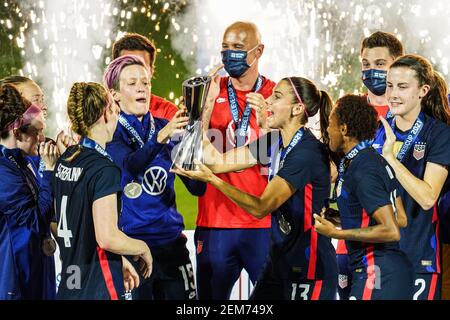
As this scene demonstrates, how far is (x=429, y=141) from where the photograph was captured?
16.8ft

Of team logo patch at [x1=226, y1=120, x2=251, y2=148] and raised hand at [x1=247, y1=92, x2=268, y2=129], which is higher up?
raised hand at [x1=247, y1=92, x2=268, y2=129]

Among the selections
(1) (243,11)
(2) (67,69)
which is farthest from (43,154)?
(2) (67,69)

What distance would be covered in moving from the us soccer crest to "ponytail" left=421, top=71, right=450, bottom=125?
208mm

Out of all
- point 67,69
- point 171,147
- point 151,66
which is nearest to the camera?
point 171,147

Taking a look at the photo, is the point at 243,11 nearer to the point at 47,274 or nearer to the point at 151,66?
the point at 151,66

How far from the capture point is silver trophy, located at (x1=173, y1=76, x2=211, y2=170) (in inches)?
200

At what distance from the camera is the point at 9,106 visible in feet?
16.3

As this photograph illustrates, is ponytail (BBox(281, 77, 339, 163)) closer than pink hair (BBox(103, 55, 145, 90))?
Yes

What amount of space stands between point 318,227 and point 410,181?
2.30 feet

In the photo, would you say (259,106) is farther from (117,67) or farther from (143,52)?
(143,52)

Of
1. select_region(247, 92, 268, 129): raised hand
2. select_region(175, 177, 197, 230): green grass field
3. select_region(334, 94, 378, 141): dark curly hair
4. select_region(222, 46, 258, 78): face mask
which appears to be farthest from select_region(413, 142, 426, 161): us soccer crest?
select_region(175, 177, 197, 230): green grass field

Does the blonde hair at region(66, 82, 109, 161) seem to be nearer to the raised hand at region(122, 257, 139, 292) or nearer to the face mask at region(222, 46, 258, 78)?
the raised hand at region(122, 257, 139, 292)

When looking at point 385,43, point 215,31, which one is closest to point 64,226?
point 385,43
